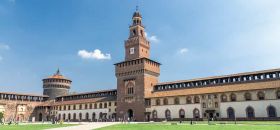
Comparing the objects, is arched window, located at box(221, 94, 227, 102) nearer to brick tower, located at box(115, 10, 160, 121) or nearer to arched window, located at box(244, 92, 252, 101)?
arched window, located at box(244, 92, 252, 101)

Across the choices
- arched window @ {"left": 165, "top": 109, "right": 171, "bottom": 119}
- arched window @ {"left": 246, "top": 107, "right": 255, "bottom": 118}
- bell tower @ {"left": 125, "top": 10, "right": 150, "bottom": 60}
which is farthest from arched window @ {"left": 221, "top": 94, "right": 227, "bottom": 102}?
bell tower @ {"left": 125, "top": 10, "right": 150, "bottom": 60}

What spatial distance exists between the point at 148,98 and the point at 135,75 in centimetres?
689

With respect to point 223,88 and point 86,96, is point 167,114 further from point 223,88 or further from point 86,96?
point 86,96

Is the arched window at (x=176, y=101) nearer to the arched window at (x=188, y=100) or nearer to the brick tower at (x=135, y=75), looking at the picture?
the arched window at (x=188, y=100)

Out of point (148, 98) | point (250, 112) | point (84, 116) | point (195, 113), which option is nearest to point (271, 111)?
point (250, 112)

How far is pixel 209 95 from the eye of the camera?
193 ft

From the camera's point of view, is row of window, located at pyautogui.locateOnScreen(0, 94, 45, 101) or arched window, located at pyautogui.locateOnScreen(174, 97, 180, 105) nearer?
arched window, located at pyautogui.locateOnScreen(174, 97, 180, 105)

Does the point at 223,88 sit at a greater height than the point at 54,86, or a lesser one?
lesser

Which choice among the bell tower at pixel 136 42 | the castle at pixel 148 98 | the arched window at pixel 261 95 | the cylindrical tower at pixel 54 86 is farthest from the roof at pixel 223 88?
the cylindrical tower at pixel 54 86

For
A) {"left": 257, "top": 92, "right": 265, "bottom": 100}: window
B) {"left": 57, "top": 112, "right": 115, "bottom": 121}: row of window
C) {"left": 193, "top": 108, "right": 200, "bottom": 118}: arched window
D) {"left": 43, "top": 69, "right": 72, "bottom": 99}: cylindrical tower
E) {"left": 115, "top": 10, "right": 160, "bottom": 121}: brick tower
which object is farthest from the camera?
{"left": 43, "top": 69, "right": 72, "bottom": 99}: cylindrical tower

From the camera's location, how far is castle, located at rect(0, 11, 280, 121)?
54438mm

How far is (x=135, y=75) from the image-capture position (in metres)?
70.9

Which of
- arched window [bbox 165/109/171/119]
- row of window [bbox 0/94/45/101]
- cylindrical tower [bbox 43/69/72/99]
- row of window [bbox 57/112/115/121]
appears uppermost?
cylindrical tower [bbox 43/69/72/99]

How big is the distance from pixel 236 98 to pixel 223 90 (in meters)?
2.95
